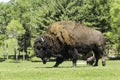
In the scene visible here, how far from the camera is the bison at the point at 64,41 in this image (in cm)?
2333

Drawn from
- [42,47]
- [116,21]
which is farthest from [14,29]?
[42,47]

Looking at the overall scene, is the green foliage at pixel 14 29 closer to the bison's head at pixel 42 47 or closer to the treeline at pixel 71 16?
the treeline at pixel 71 16

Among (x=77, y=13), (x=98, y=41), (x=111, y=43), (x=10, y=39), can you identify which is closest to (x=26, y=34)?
(x=10, y=39)

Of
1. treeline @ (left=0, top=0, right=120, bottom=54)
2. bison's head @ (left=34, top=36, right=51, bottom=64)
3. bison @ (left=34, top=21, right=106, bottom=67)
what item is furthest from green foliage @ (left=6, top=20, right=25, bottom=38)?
bison's head @ (left=34, top=36, right=51, bottom=64)

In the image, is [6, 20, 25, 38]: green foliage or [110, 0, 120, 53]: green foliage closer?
[110, 0, 120, 53]: green foliage

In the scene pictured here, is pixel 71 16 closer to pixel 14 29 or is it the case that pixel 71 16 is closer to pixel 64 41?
pixel 14 29

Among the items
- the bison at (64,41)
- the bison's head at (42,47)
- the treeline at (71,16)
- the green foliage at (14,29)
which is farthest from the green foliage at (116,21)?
the bison's head at (42,47)

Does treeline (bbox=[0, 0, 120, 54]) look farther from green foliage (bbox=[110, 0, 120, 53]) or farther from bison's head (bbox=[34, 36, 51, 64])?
bison's head (bbox=[34, 36, 51, 64])

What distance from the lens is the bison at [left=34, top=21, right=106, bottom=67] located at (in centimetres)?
2333

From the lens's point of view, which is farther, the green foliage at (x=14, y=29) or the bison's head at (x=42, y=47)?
the green foliage at (x=14, y=29)

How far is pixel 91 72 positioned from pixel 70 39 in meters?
4.55

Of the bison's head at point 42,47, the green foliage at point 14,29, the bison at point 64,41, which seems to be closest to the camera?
the bison's head at point 42,47

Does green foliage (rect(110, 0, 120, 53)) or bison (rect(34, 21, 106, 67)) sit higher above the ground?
bison (rect(34, 21, 106, 67))

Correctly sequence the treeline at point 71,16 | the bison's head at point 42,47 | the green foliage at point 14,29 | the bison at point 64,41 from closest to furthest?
the bison's head at point 42,47, the bison at point 64,41, the treeline at point 71,16, the green foliage at point 14,29
